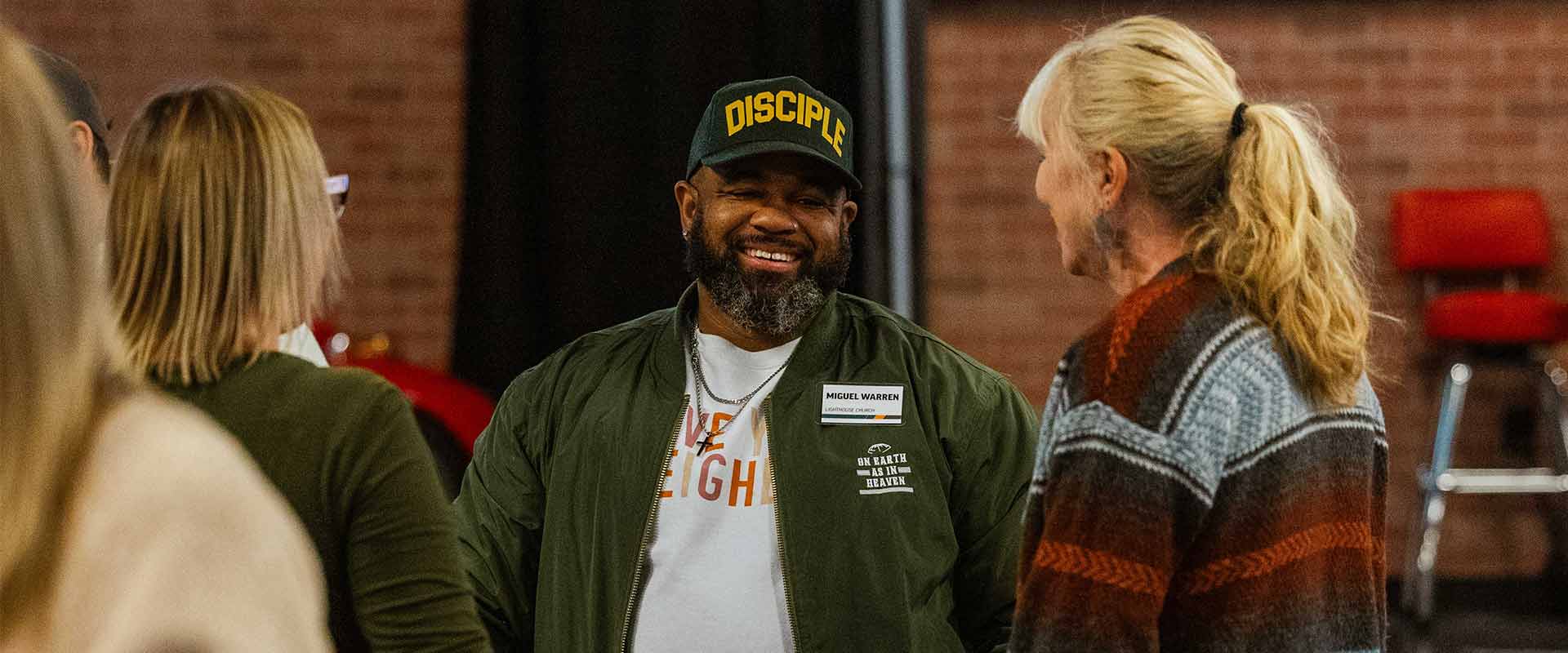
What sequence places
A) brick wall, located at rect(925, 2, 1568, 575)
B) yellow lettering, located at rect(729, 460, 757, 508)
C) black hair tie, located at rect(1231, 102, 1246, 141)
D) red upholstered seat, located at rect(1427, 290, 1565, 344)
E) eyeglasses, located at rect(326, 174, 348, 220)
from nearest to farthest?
black hair tie, located at rect(1231, 102, 1246, 141), eyeglasses, located at rect(326, 174, 348, 220), yellow lettering, located at rect(729, 460, 757, 508), red upholstered seat, located at rect(1427, 290, 1565, 344), brick wall, located at rect(925, 2, 1568, 575)

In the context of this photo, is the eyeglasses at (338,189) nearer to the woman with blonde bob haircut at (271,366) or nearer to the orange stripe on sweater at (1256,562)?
the woman with blonde bob haircut at (271,366)

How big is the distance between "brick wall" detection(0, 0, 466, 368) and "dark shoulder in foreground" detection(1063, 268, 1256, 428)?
4095mm

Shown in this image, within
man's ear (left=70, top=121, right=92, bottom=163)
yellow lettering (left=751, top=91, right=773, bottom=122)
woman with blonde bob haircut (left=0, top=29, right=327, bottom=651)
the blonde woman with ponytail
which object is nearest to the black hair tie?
the blonde woman with ponytail

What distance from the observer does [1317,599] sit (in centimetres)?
122

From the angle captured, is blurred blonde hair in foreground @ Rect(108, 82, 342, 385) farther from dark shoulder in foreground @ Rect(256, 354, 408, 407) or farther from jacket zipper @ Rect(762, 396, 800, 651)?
jacket zipper @ Rect(762, 396, 800, 651)

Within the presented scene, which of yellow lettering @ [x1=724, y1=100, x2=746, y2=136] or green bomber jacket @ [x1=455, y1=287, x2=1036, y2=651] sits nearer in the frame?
green bomber jacket @ [x1=455, y1=287, x2=1036, y2=651]

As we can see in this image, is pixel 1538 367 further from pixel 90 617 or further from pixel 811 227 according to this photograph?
pixel 90 617

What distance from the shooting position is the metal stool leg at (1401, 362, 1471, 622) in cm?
446

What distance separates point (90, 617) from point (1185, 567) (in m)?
0.82

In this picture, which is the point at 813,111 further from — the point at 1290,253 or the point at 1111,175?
the point at 1290,253

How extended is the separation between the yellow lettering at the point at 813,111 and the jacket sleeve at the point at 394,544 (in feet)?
2.78

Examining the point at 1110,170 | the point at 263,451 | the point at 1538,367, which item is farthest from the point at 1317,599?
the point at 1538,367

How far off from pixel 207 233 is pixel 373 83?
4097 millimetres

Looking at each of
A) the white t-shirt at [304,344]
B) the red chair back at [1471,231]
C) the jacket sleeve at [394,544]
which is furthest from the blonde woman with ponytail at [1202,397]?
the red chair back at [1471,231]
